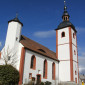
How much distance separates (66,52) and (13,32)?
13461 mm

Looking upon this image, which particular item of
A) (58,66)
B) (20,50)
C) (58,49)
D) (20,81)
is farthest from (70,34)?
(20,81)

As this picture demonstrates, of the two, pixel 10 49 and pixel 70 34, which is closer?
pixel 10 49

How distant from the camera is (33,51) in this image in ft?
66.8

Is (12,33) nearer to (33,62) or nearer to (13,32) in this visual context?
(13,32)

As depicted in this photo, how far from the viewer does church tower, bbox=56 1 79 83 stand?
84.1ft

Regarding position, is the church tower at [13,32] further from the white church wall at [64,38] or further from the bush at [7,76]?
the white church wall at [64,38]

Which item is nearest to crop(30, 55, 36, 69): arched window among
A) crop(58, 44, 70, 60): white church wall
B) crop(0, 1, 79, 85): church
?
crop(0, 1, 79, 85): church

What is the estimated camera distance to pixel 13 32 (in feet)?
64.5

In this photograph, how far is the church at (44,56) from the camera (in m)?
18.4

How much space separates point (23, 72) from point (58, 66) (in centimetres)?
1212

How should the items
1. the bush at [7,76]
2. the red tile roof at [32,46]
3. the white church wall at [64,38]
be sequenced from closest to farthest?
1. the bush at [7,76]
2. the red tile roof at [32,46]
3. the white church wall at [64,38]

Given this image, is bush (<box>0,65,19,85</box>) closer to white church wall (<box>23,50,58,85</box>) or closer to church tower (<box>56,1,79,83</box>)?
white church wall (<box>23,50,58,85</box>)

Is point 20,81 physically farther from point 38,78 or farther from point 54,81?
point 54,81

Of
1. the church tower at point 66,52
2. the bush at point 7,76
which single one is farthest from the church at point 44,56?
the bush at point 7,76
